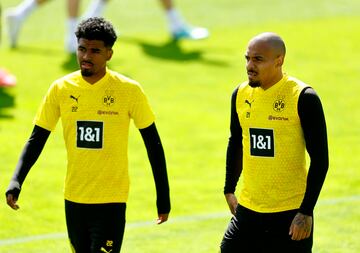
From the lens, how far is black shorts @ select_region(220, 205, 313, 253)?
24.5 feet

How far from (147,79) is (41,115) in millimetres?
8982

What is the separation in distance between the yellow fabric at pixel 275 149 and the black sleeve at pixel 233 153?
0.20 m

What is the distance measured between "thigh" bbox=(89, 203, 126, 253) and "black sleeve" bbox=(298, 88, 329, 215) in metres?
1.30

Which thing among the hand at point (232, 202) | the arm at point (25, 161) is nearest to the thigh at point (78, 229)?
the arm at point (25, 161)

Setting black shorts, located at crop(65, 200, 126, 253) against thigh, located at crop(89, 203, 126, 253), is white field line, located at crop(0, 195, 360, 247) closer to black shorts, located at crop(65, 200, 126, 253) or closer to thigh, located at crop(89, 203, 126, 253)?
black shorts, located at crop(65, 200, 126, 253)

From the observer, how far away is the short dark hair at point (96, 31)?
7.52 m

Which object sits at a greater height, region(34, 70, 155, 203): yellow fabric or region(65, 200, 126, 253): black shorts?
region(34, 70, 155, 203): yellow fabric

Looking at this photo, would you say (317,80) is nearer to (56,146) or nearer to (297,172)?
(56,146)

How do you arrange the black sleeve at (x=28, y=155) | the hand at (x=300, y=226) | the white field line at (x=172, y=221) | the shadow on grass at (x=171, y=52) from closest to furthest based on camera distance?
the hand at (x=300, y=226)
the black sleeve at (x=28, y=155)
the white field line at (x=172, y=221)
the shadow on grass at (x=171, y=52)

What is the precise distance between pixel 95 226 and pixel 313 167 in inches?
62.0

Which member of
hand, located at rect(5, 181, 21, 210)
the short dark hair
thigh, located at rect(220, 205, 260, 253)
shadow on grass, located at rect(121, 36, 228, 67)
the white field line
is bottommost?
the white field line

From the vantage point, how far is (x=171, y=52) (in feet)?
58.8

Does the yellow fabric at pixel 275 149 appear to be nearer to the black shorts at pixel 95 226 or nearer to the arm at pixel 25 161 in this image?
the black shorts at pixel 95 226

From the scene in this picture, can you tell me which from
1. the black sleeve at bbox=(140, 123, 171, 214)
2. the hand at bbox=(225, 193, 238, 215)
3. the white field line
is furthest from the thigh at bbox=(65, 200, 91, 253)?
the white field line
